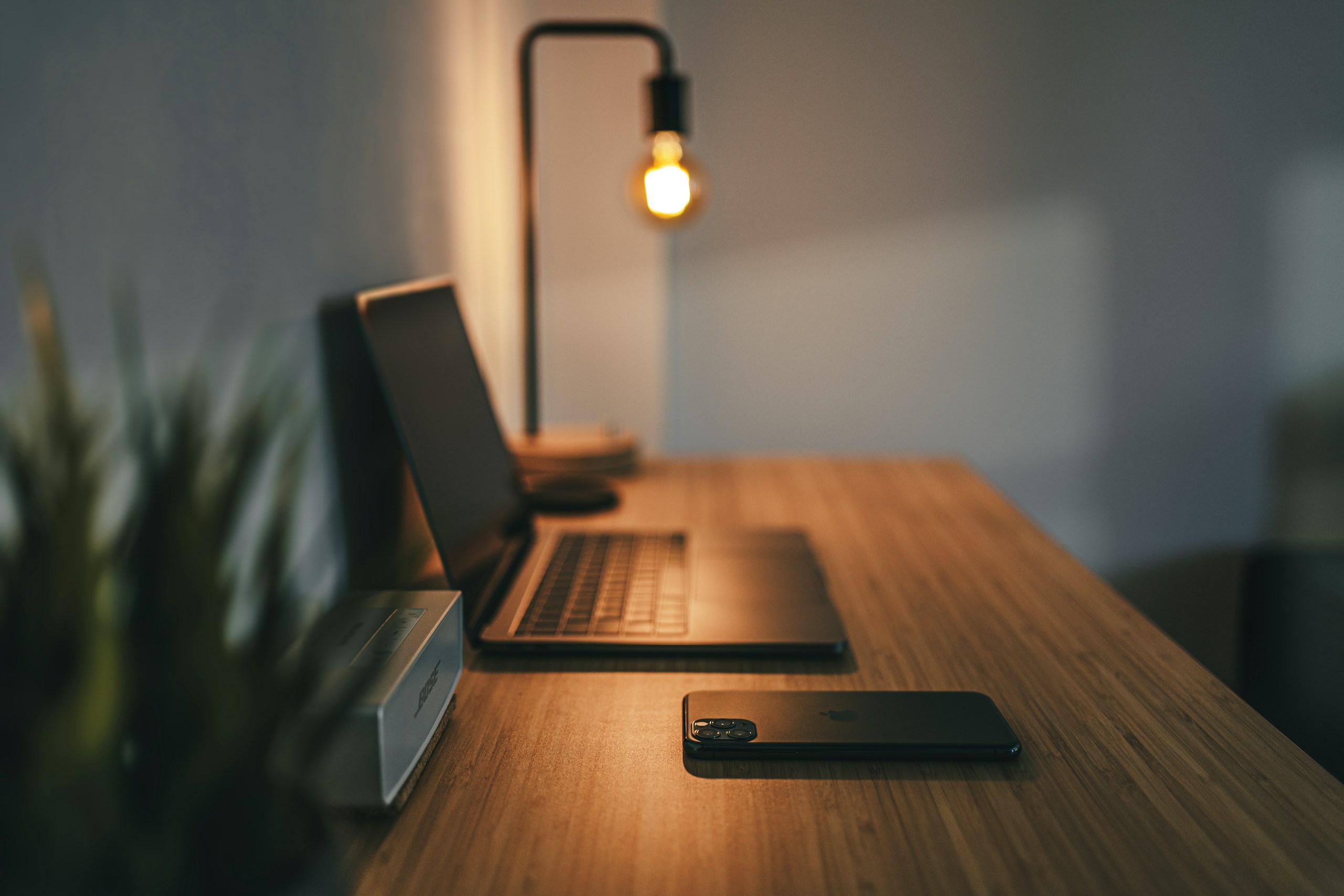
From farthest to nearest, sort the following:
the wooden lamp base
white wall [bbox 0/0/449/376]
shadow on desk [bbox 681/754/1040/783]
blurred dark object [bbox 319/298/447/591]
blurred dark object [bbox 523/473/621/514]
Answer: the wooden lamp base → blurred dark object [bbox 523/473/621/514] → blurred dark object [bbox 319/298/447/591] → shadow on desk [bbox 681/754/1040/783] → white wall [bbox 0/0/449/376]

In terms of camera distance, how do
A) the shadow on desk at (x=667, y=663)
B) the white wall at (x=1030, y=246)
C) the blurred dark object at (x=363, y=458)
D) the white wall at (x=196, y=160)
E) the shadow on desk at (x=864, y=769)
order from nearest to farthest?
the white wall at (x=196, y=160) < the shadow on desk at (x=864, y=769) < the shadow on desk at (x=667, y=663) < the blurred dark object at (x=363, y=458) < the white wall at (x=1030, y=246)

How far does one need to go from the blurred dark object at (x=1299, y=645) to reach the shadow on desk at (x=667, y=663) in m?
1.00

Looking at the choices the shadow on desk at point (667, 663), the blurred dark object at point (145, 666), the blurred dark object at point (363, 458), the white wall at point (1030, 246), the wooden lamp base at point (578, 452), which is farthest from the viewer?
the white wall at point (1030, 246)

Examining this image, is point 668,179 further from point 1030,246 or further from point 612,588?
point 1030,246

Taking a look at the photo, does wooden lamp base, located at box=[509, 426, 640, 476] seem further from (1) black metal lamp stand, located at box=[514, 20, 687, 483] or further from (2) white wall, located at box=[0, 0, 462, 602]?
(2) white wall, located at box=[0, 0, 462, 602]

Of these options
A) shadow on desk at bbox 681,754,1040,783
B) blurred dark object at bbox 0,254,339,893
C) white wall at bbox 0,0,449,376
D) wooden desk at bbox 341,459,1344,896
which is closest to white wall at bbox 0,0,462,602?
white wall at bbox 0,0,449,376

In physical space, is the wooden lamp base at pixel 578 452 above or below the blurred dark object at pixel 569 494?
above

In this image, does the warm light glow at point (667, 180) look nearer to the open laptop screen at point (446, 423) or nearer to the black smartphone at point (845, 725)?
the open laptop screen at point (446, 423)

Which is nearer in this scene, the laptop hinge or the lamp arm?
the laptop hinge

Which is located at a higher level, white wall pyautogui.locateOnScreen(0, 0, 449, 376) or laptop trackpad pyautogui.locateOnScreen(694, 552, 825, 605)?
white wall pyautogui.locateOnScreen(0, 0, 449, 376)

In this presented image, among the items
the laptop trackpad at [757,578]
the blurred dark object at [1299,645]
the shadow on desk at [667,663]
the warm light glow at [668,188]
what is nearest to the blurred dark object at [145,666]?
the shadow on desk at [667,663]

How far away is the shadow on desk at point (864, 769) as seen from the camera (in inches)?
24.1

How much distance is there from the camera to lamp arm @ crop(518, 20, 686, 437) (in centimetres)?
133

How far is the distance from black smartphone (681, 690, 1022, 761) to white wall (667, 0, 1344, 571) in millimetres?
1582
